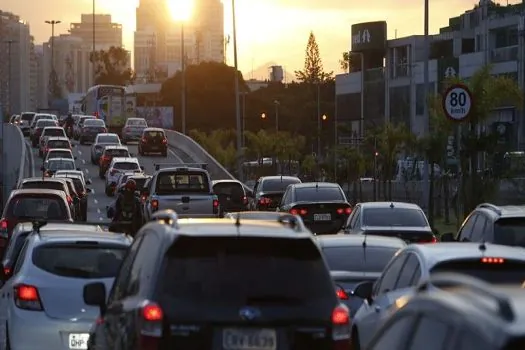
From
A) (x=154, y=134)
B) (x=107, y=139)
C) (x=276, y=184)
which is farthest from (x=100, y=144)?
(x=276, y=184)

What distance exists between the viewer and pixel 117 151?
69562 millimetres

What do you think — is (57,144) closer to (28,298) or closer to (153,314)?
(28,298)

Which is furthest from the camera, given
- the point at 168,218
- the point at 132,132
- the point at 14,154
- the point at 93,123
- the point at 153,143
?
the point at 132,132

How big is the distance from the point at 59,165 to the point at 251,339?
173ft

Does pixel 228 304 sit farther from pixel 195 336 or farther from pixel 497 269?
pixel 497 269

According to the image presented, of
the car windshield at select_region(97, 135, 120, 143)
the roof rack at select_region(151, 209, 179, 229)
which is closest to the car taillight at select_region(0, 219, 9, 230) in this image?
the roof rack at select_region(151, 209, 179, 229)

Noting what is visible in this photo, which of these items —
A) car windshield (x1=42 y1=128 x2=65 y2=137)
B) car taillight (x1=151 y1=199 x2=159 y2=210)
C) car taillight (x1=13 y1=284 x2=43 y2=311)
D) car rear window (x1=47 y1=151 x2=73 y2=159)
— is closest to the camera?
car taillight (x1=13 y1=284 x2=43 y2=311)

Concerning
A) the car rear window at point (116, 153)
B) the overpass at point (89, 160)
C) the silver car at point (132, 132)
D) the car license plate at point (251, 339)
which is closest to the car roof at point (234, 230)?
the car license plate at point (251, 339)

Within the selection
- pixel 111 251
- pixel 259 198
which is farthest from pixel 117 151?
pixel 111 251

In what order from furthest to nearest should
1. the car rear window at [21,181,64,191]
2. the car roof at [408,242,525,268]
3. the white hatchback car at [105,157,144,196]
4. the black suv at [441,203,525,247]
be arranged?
the white hatchback car at [105,157,144,196]
the car rear window at [21,181,64,191]
the black suv at [441,203,525,247]
the car roof at [408,242,525,268]

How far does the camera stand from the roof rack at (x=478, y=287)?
15.1 ft

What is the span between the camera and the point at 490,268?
1126cm

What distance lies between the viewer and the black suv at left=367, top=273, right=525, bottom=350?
4.48 m

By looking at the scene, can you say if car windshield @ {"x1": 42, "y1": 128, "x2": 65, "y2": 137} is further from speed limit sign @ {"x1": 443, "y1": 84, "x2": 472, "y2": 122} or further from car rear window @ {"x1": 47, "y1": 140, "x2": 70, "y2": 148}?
speed limit sign @ {"x1": 443, "y1": 84, "x2": 472, "y2": 122}
